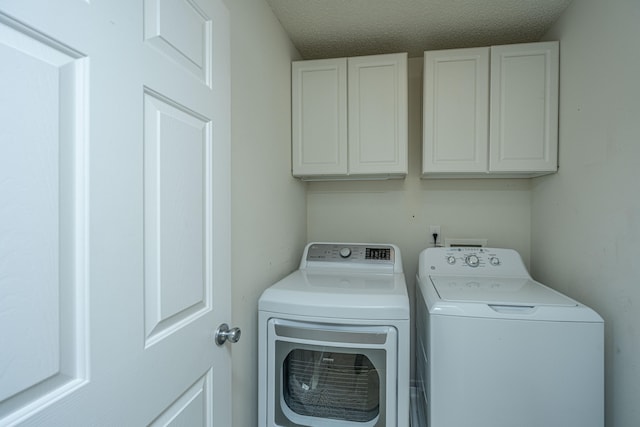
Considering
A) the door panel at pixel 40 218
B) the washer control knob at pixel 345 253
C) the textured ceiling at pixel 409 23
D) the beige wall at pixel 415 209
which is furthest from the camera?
the beige wall at pixel 415 209

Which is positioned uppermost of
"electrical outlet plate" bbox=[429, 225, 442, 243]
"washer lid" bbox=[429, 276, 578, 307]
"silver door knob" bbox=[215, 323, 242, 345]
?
"electrical outlet plate" bbox=[429, 225, 442, 243]

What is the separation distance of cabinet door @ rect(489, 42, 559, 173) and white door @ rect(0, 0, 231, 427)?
1.59 meters

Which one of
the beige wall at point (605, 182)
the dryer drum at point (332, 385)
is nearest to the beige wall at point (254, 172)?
the dryer drum at point (332, 385)

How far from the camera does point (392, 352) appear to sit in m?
1.24

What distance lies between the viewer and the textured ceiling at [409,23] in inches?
61.6

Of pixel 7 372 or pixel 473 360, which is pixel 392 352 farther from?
pixel 7 372

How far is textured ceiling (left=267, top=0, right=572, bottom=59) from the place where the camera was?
5.13 feet

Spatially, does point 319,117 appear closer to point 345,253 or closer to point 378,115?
point 378,115

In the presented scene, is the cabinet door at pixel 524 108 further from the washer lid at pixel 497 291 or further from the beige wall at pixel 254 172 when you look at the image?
the beige wall at pixel 254 172

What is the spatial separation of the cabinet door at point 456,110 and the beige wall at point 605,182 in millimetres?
398

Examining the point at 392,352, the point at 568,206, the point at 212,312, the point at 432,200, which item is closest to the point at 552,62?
the point at 568,206

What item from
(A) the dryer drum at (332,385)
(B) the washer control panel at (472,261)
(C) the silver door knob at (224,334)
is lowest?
(A) the dryer drum at (332,385)

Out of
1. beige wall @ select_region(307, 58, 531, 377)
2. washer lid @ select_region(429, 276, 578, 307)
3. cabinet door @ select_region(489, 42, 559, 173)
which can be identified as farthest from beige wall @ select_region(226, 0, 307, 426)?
cabinet door @ select_region(489, 42, 559, 173)

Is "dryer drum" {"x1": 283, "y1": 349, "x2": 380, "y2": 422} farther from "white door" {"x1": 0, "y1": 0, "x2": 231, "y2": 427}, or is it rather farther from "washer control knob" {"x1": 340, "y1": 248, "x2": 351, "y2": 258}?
"washer control knob" {"x1": 340, "y1": 248, "x2": 351, "y2": 258}
